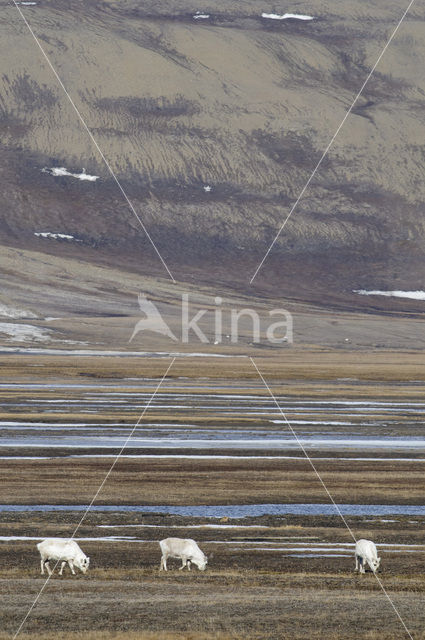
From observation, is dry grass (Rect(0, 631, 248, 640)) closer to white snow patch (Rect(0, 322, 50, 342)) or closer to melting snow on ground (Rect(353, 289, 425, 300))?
white snow patch (Rect(0, 322, 50, 342))

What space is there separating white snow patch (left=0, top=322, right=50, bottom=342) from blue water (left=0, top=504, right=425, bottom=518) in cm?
6695

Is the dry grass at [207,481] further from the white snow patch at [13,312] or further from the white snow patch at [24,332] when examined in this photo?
the white snow patch at [13,312]

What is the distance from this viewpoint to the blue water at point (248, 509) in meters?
20.2

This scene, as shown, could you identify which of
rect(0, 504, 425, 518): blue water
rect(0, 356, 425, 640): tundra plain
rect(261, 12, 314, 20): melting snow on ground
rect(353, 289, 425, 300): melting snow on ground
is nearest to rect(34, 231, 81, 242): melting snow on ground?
rect(353, 289, 425, 300): melting snow on ground

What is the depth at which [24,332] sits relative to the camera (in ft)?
297

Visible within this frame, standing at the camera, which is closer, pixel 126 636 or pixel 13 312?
pixel 126 636

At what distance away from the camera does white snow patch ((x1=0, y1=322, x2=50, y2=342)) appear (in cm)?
8744

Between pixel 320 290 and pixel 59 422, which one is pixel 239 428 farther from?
pixel 320 290

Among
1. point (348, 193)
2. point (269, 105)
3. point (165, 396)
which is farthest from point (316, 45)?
point (165, 396)

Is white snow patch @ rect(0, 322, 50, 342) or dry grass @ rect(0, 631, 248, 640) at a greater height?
white snow patch @ rect(0, 322, 50, 342)

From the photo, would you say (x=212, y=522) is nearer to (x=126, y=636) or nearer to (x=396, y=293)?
(x=126, y=636)

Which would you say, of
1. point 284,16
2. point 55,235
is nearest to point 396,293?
point 55,235

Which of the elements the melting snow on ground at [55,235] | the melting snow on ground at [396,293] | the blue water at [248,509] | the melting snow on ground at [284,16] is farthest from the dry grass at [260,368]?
the melting snow on ground at [284,16]

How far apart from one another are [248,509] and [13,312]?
81.3m
